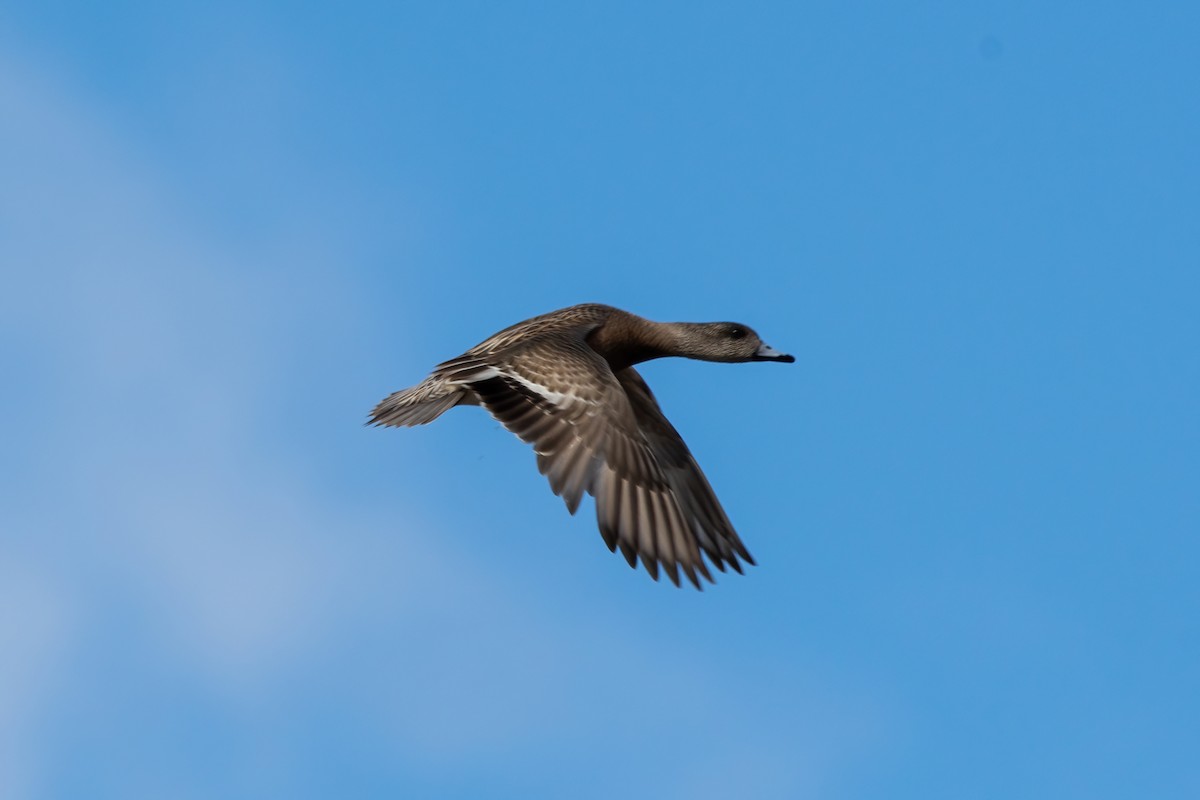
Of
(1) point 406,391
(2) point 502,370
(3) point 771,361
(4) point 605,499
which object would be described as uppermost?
(3) point 771,361

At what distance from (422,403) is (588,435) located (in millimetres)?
1971

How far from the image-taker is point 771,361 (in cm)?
1541

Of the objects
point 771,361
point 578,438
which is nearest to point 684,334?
point 771,361

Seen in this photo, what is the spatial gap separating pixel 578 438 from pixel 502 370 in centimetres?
97

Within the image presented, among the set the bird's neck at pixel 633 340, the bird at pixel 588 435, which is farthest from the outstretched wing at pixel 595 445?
the bird's neck at pixel 633 340

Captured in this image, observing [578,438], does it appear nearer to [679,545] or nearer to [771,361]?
[679,545]

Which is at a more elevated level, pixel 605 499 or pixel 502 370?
pixel 502 370

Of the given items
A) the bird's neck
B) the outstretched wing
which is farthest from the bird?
the bird's neck

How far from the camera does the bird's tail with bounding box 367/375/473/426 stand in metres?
12.7

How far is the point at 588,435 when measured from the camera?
11719 millimetres

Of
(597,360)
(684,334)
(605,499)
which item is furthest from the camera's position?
(684,334)

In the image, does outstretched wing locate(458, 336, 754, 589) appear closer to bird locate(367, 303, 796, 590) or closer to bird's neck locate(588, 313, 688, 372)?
bird locate(367, 303, 796, 590)

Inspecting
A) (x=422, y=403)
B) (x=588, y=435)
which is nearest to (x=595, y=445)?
(x=588, y=435)

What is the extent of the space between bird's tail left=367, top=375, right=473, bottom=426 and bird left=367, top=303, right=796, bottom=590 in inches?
0.4
